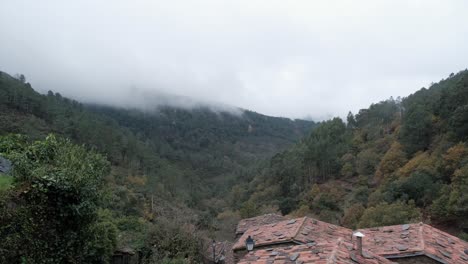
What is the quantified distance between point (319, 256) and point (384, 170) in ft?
138

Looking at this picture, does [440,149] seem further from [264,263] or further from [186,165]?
[186,165]

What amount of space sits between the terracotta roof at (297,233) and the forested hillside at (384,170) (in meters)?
11.9

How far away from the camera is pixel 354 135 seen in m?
73.9

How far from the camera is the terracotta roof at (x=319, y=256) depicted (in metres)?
10.5

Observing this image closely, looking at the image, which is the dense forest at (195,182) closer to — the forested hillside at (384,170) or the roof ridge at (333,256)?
the forested hillside at (384,170)

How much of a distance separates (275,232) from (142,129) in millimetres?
115780

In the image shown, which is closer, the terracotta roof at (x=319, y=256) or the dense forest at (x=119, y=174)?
the terracotta roof at (x=319, y=256)

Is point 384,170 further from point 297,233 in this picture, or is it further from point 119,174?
point 119,174

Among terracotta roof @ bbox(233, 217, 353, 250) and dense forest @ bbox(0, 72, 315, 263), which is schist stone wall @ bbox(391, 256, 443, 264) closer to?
terracotta roof @ bbox(233, 217, 353, 250)

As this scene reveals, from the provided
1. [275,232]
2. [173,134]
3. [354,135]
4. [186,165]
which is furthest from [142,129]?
[275,232]

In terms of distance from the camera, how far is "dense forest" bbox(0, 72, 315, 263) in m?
10.8

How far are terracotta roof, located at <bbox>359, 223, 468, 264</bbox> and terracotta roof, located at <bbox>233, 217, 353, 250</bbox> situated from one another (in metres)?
1.32

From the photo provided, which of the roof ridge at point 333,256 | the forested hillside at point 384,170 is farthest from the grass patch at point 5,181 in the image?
the forested hillside at point 384,170

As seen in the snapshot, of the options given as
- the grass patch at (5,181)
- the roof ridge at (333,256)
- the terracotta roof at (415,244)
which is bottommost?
the terracotta roof at (415,244)
